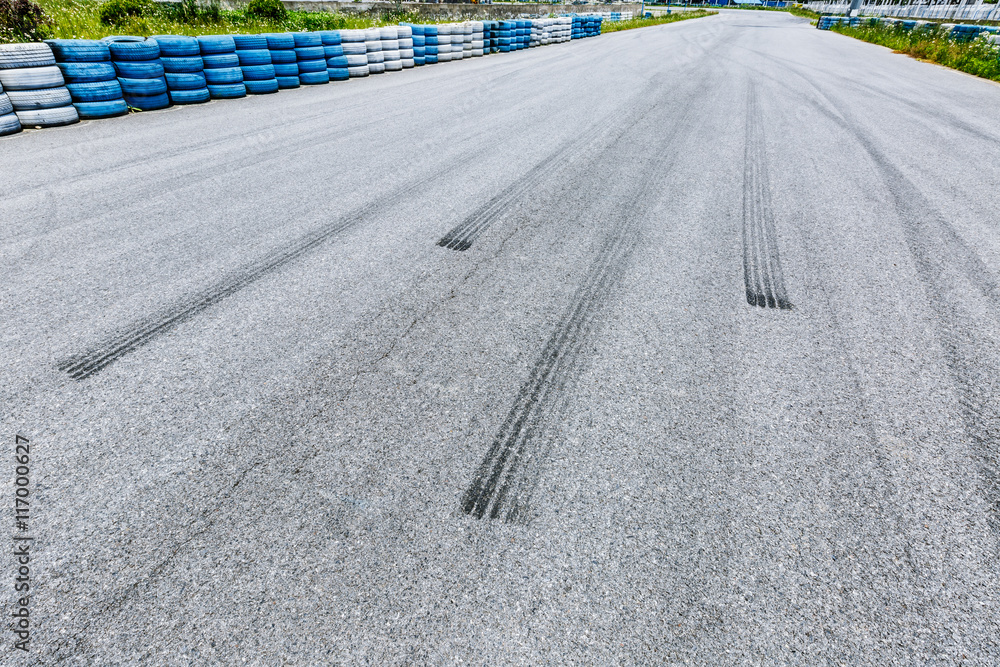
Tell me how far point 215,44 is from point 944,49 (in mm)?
25511

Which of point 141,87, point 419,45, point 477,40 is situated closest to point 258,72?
point 141,87

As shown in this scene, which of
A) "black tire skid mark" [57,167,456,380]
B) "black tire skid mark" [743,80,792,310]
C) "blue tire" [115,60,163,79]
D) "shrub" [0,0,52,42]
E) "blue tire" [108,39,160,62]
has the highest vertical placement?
"shrub" [0,0,52,42]

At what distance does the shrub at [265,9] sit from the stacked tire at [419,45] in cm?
490

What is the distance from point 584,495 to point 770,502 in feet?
2.78

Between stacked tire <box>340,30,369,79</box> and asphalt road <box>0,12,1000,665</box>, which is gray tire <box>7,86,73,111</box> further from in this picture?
stacked tire <box>340,30,369,79</box>

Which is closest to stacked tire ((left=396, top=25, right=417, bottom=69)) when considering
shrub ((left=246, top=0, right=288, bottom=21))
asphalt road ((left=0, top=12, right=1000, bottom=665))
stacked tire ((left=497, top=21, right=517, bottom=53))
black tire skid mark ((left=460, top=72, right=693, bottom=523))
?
shrub ((left=246, top=0, right=288, bottom=21))

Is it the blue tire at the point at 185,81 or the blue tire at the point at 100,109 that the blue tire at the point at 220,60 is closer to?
the blue tire at the point at 185,81

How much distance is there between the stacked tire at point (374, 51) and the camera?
12773mm

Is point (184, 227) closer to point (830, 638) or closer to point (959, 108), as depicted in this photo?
point (830, 638)

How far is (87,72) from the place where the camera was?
7578 mm

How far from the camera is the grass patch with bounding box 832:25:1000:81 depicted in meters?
16.2

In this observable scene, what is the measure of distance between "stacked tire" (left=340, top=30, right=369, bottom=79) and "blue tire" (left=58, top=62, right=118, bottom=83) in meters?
5.52

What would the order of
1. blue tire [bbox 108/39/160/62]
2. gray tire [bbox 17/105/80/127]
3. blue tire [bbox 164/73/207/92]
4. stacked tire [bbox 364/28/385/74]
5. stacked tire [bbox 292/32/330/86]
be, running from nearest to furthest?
gray tire [bbox 17/105/80/127]
blue tire [bbox 108/39/160/62]
blue tire [bbox 164/73/207/92]
stacked tire [bbox 292/32/330/86]
stacked tire [bbox 364/28/385/74]

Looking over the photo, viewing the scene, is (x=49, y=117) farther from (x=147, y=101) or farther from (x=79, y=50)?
(x=147, y=101)
